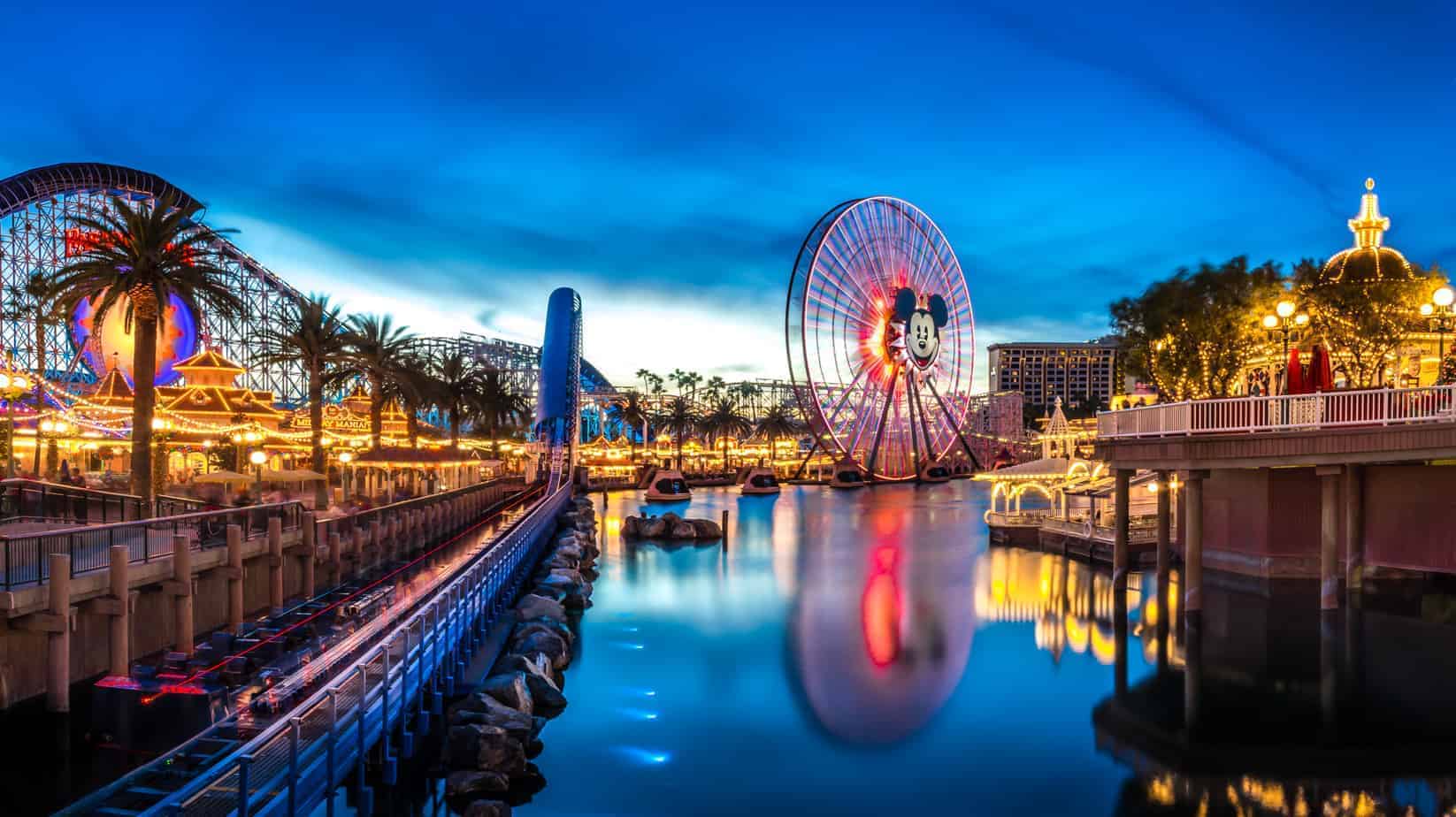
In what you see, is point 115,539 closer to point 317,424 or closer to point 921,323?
point 317,424

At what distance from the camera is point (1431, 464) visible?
21750 mm

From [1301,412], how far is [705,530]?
27.4 meters

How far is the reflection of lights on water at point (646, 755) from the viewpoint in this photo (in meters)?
14.4

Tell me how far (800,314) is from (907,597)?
139 ft

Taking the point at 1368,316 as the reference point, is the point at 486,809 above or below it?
below

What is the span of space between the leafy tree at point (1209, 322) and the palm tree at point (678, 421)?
67122mm

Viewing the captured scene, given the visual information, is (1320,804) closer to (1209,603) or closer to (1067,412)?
(1209,603)

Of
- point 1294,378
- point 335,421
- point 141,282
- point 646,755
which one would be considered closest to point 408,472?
point 335,421

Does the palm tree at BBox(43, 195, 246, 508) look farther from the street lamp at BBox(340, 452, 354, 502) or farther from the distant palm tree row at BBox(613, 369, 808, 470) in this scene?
the distant palm tree row at BBox(613, 369, 808, 470)

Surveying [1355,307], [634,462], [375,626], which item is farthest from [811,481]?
[375,626]

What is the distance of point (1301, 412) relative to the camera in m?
19.8

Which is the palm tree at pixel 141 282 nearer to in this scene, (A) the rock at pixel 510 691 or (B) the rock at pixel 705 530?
(A) the rock at pixel 510 691

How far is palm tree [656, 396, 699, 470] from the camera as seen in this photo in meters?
102

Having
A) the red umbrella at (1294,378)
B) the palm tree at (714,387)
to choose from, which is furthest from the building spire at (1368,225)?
the palm tree at (714,387)
